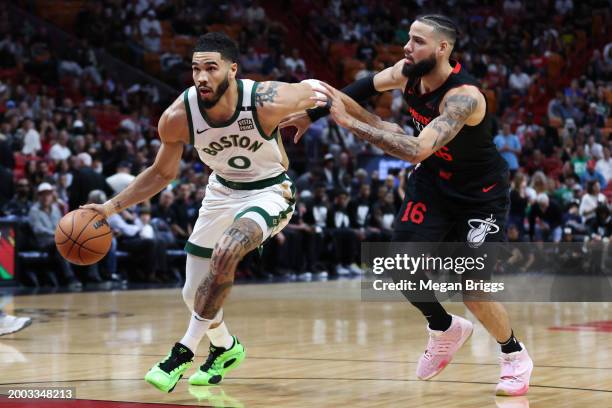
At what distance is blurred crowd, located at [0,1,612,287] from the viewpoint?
16.2m

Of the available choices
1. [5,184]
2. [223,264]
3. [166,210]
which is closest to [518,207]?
[166,210]

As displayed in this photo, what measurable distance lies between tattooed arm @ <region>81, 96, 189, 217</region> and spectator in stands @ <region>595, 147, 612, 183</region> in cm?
1527

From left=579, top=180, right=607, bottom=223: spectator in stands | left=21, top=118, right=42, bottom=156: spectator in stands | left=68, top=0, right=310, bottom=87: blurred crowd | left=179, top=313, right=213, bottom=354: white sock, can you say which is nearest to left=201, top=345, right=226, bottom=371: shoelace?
left=179, top=313, right=213, bottom=354: white sock

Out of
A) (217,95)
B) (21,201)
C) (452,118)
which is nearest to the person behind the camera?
(452,118)

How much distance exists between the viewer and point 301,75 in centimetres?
2558

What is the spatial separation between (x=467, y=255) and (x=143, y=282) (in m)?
10.7

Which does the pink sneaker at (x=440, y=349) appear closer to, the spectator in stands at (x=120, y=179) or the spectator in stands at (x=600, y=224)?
the spectator in stands at (x=120, y=179)

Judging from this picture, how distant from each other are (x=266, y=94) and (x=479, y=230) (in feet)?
5.09

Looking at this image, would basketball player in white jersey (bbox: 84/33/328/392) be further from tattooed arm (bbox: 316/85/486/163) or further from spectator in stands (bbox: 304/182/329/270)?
spectator in stands (bbox: 304/182/329/270)

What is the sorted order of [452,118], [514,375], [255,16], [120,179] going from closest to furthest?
[452,118] → [514,375] → [120,179] → [255,16]

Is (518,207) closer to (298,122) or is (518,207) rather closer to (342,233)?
(342,233)

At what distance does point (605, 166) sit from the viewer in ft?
67.9

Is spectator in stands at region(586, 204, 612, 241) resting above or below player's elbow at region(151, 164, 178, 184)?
below


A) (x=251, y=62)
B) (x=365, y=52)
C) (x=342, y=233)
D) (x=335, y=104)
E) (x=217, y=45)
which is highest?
(x=365, y=52)
